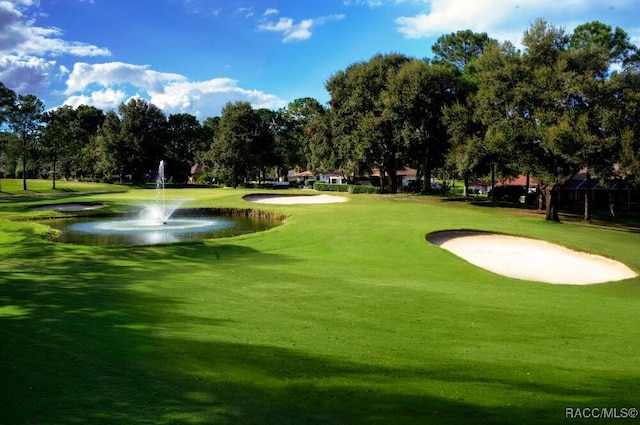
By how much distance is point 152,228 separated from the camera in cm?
3334

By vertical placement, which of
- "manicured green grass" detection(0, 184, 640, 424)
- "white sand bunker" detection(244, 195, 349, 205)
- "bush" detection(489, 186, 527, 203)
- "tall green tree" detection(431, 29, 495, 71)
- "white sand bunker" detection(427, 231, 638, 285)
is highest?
"tall green tree" detection(431, 29, 495, 71)

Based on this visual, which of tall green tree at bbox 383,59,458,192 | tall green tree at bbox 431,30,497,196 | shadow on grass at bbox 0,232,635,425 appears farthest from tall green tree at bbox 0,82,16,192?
shadow on grass at bbox 0,232,635,425

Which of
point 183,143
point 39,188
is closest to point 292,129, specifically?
point 183,143

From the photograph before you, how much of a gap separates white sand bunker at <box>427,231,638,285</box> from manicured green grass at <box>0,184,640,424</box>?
7.40ft

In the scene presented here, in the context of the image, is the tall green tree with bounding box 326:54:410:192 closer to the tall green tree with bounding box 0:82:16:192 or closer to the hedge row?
the hedge row

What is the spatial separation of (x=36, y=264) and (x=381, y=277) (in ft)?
42.4

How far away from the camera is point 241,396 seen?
5.68 metres

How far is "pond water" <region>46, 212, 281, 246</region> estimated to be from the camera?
28422 millimetres

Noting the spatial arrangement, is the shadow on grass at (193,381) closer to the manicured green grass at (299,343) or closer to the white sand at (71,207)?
the manicured green grass at (299,343)

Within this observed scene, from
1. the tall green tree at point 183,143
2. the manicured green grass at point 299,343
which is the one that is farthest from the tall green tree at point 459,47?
the manicured green grass at point 299,343

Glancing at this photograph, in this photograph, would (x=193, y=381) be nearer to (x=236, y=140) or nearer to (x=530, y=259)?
(x=530, y=259)

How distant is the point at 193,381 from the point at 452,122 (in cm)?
4736

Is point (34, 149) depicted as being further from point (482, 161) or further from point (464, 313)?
point (464, 313)

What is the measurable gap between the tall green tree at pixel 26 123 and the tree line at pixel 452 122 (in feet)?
0.64
